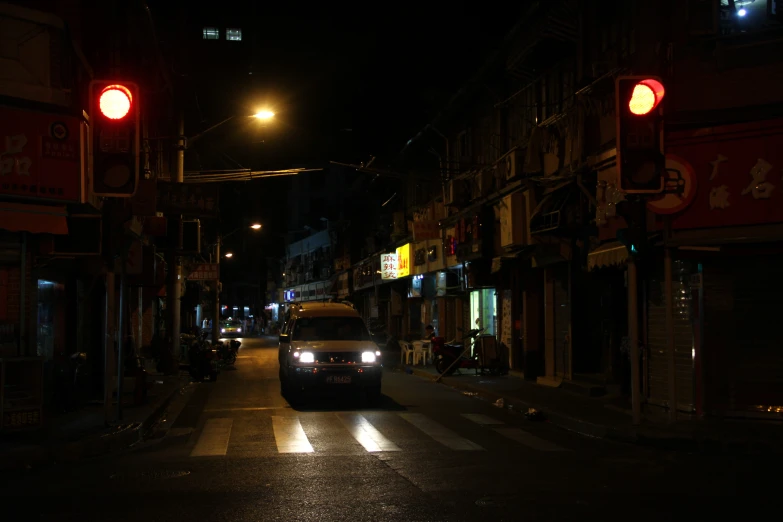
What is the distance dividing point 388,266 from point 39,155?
31358mm

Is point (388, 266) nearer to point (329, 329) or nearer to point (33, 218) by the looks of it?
point (329, 329)

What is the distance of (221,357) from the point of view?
3038cm

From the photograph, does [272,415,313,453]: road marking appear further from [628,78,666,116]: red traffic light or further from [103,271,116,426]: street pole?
[628,78,666,116]: red traffic light

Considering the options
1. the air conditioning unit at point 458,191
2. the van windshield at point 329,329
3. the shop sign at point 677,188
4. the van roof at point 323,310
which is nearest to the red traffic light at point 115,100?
the van windshield at point 329,329

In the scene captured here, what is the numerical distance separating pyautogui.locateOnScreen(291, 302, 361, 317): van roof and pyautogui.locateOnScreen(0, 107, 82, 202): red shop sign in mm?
7205

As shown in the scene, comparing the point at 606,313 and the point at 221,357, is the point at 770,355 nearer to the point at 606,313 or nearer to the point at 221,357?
the point at 606,313

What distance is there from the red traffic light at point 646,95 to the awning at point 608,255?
2.97 m

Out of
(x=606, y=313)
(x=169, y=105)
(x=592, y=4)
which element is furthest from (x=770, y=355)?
(x=169, y=105)

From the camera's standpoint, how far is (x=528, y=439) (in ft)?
42.3

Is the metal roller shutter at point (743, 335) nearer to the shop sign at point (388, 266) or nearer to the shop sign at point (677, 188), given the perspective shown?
the shop sign at point (677, 188)

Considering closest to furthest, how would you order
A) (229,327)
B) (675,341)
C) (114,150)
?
(114,150) → (675,341) → (229,327)

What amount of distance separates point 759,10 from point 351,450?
10.8 metres

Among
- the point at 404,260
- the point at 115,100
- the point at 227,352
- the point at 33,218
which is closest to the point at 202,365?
the point at 227,352

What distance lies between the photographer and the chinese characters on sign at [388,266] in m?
42.5
